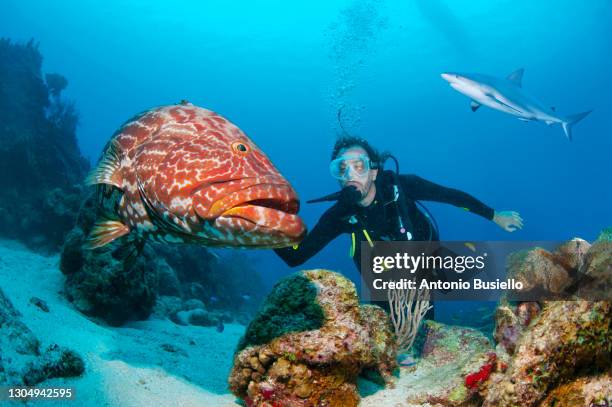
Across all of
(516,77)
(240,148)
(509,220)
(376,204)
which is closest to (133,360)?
(240,148)

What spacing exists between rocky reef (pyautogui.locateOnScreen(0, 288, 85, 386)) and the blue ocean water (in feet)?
158

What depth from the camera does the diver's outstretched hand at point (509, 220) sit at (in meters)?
6.21

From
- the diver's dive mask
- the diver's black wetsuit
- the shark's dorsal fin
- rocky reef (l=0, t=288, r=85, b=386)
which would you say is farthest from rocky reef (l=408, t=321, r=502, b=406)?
the shark's dorsal fin

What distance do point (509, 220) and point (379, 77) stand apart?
76617 millimetres

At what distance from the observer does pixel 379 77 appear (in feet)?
250

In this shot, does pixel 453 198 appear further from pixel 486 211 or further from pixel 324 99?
pixel 324 99

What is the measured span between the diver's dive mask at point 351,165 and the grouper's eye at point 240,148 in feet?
14.3

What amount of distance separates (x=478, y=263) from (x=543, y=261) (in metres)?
2.41

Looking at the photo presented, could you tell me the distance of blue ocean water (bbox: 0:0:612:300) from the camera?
5938 cm

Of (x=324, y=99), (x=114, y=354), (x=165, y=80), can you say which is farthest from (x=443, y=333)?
(x=165, y=80)

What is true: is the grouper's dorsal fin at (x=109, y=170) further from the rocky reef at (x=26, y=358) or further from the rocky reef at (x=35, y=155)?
the rocky reef at (x=35, y=155)

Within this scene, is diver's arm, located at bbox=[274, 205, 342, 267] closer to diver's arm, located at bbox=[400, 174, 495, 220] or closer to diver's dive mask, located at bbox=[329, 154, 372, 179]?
diver's dive mask, located at bbox=[329, 154, 372, 179]

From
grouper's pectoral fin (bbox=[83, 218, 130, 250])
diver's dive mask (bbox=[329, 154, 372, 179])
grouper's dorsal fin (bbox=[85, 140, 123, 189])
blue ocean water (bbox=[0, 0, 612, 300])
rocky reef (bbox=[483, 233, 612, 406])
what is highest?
blue ocean water (bbox=[0, 0, 612, 300])

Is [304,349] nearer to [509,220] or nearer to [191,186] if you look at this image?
[191,186]
